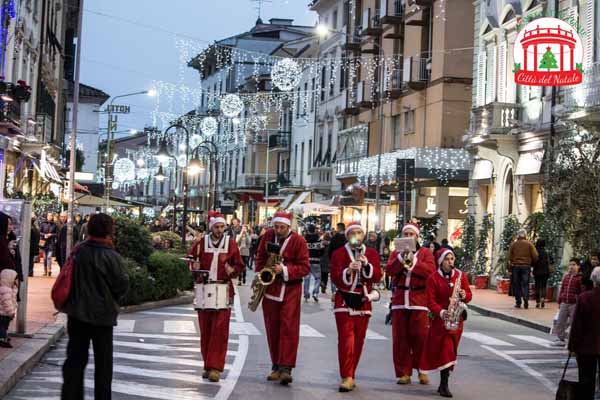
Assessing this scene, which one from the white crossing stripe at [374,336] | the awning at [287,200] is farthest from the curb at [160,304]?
the awning at [287,200]

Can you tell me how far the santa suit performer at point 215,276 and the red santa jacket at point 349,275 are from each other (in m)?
1.12

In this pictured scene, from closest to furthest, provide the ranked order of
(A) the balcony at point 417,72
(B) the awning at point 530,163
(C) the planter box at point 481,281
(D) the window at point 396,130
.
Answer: (B) the awning at point 530,163
(C) the planter box at point 481,281
(A) the balcony at point 417,72
(D) the window at point 396,130

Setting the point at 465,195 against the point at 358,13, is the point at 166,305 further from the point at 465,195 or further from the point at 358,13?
the point at 358,13

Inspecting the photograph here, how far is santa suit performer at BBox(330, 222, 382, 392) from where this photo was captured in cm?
1318

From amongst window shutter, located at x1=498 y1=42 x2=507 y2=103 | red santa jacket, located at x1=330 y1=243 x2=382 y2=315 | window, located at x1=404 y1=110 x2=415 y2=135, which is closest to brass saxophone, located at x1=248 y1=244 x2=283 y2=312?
red santa jacket, located at x1=330 y1=243 x2=382 y2=315

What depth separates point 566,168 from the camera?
25.4 metres

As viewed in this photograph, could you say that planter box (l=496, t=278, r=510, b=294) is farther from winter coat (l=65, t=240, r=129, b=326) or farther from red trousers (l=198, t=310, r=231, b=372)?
winter coat (l=65, t=240, r=129, b=326)

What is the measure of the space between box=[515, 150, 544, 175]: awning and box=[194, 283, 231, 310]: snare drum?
66.8ft

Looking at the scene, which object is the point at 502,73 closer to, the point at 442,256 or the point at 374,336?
the point at 374,336

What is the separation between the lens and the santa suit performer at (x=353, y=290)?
519 inches

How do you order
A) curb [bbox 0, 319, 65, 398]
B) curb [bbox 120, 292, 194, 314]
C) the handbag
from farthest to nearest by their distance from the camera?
curb [bbox 120, 292, 194, 314] → curb [bbox 0, 319, 65, 398] → the handbag

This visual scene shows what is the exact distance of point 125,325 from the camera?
20.0m

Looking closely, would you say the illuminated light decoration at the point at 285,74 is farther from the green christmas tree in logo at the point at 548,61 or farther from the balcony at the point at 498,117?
the green christmas tree in logo at the point at 548,61

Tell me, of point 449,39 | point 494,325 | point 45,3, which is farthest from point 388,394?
point 45,3
